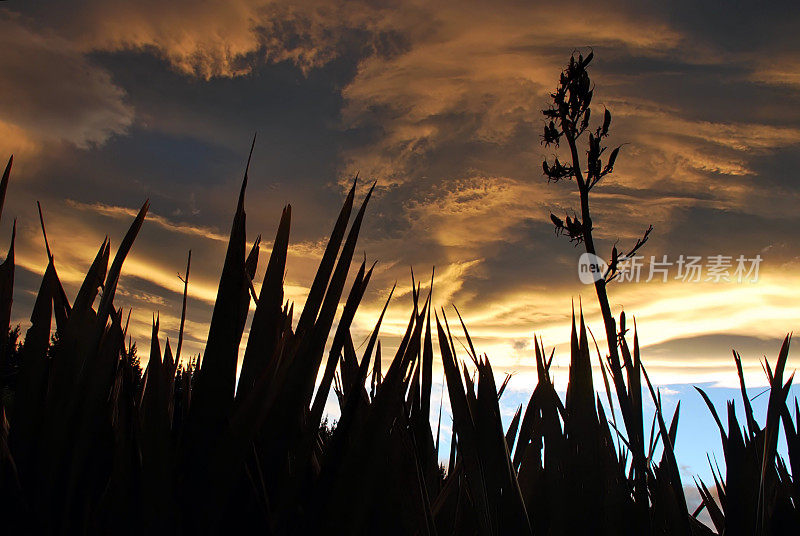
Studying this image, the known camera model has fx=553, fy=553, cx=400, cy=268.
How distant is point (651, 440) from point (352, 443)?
32.2 inches

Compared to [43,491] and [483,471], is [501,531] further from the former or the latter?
[43,491]

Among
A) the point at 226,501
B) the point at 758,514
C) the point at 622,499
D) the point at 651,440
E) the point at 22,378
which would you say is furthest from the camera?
the point at 651,440

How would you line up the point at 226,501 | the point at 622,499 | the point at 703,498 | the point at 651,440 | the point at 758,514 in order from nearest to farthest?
the point at 226,501 → the point at 622,499 → the point at 758,514 → the point at 651,440 → the point at 703,498

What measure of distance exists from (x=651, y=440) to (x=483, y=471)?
55cm

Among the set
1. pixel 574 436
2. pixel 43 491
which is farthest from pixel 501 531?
pixel 43 491

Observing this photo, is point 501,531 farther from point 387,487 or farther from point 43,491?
point 43,491

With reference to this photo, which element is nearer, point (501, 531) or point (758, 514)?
point (501, 531)

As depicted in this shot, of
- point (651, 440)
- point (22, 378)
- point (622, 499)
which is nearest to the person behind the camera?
point (22, 378)

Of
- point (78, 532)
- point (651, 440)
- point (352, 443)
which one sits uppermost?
point (651, 440)

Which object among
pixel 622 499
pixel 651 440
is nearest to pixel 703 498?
pixel 651 440

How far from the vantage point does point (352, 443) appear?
519mm

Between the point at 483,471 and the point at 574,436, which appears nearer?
the point at 483,471

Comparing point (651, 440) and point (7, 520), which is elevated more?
point (651, 440)

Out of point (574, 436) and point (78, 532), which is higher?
point (574, 436)
